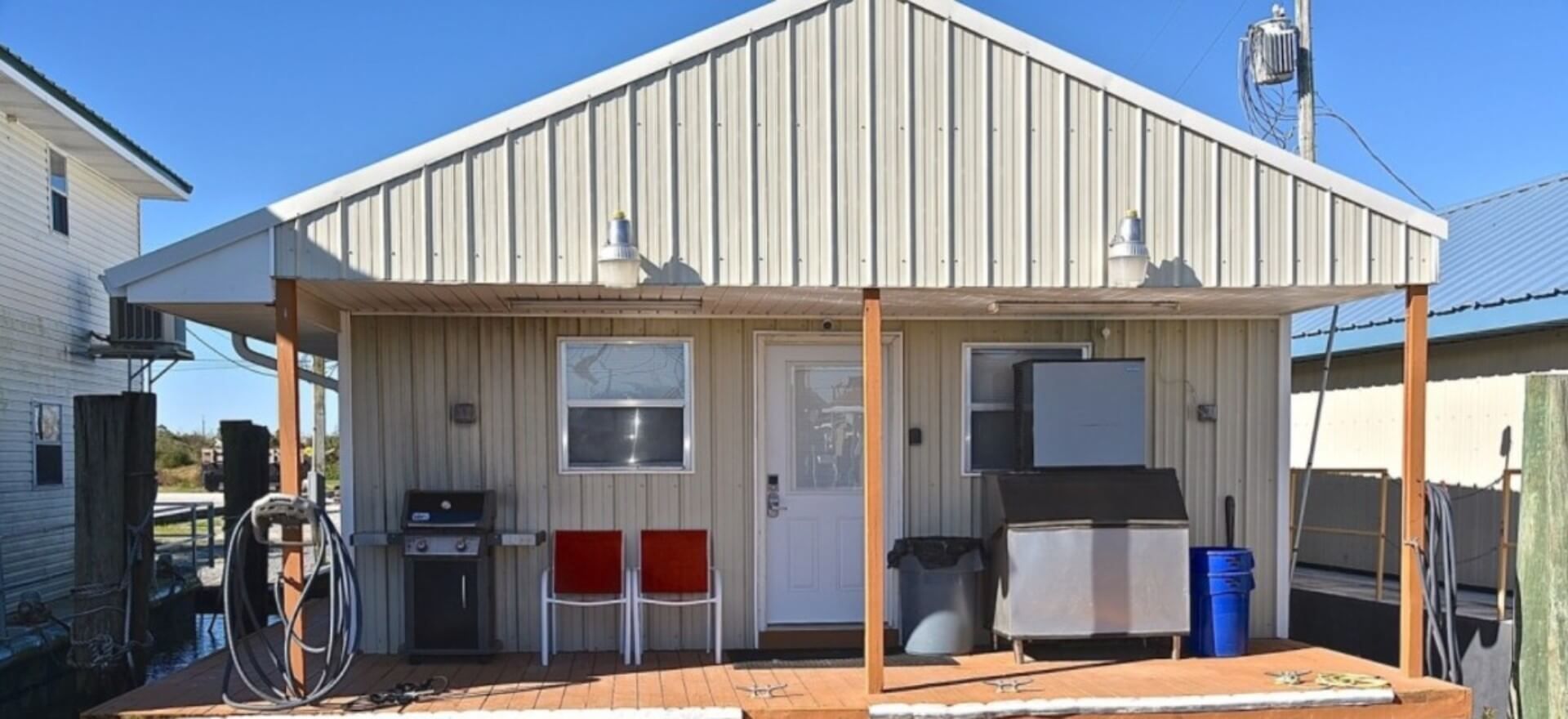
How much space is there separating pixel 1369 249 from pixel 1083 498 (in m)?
1.97

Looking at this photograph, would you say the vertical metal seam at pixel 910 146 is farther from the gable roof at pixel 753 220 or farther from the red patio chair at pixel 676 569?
the red patio chair at pixel 676 569

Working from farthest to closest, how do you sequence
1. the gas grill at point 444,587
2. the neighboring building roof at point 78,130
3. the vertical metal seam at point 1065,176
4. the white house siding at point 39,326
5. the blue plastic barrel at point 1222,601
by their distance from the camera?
the white house siding at point 39,326
the neighboring building roof at point 78,130
the blue plastic barrel at point 1222,601
the gas grill at point 444,587
the vertical metal seam at point 1065,176

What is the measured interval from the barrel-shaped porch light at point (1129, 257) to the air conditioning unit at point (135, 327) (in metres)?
9.93

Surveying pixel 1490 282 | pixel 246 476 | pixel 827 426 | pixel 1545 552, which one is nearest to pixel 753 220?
pixel 827 426

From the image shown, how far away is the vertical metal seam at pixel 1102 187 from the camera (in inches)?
221

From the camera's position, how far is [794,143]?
5.46 metres

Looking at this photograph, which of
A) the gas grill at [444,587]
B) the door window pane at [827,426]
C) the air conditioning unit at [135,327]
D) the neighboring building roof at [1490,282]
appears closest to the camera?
the gas grill at [444,587]

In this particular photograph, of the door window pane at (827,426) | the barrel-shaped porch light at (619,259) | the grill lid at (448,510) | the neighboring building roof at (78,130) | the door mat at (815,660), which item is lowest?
the door mat at (815,660)

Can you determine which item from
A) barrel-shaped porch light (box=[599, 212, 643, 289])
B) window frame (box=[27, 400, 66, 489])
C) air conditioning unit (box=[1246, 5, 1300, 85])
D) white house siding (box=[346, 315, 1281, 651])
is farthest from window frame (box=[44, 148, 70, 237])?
air conditioning unit (box=[1246, 5, 1300, 85])

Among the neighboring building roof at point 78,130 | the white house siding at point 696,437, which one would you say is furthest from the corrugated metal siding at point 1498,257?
the neighboring building roof at point 78,130

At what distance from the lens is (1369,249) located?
224 inches

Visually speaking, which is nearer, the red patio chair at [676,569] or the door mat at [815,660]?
the door mat at [815,660]

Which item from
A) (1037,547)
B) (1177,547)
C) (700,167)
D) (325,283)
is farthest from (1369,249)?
(325,283)

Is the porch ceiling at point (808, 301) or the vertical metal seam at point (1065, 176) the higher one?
the vertical metal seam at point (1065, 176)
